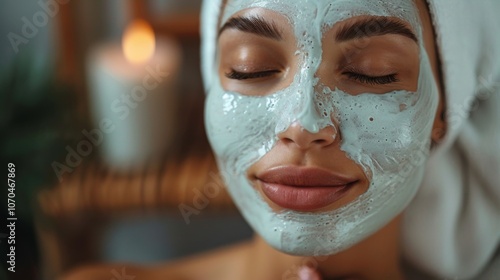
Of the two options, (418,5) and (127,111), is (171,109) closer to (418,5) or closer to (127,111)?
(127,111)

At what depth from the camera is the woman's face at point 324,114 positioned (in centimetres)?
42

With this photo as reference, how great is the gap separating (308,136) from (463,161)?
9.5 inches

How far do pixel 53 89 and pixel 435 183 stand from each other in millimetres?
415

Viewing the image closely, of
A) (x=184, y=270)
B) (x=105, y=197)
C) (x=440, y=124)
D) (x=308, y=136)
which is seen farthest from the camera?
(x=105, y=197)

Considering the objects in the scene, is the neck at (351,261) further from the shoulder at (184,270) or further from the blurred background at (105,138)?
the blurred background at (105,138)

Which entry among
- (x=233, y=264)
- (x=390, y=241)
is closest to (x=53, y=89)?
(x=233, y=264)

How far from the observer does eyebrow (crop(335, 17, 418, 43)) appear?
1.39 feet

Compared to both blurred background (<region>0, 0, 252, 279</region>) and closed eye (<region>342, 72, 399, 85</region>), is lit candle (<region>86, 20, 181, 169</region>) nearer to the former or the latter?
blurred background (<region>0, 0, 252, 279</region>)

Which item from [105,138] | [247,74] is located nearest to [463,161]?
[247,74]

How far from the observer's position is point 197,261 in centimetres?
63

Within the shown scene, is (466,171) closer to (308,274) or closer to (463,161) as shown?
(463,161)

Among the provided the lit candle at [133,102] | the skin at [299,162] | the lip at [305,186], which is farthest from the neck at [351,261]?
the lit candle at [133,102]

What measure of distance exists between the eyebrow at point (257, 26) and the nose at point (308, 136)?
70 mm

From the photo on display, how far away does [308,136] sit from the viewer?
16.1 inches
